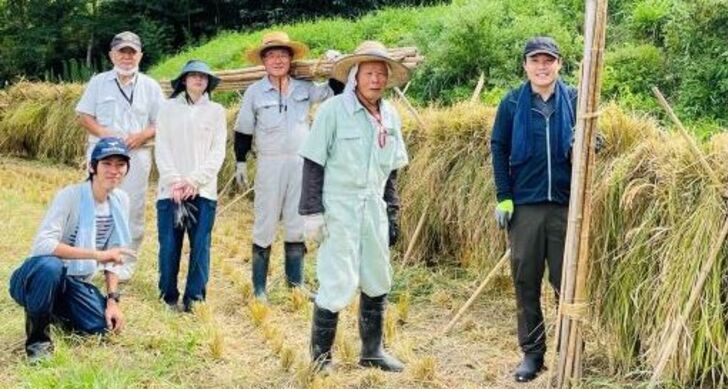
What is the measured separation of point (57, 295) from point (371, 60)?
80.2 inches

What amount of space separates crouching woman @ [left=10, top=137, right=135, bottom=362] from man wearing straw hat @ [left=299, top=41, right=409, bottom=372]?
3.64ft

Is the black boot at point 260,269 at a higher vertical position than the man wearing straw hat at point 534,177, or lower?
lower

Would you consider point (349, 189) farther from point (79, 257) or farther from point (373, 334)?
point (79, 257)

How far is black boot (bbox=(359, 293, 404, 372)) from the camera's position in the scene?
177 inches

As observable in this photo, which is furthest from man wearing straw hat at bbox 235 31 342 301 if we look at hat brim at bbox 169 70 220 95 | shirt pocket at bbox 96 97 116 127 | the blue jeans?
shirt pocket at bbox 96 97 116 127

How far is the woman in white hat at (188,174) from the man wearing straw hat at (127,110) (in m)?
0.54

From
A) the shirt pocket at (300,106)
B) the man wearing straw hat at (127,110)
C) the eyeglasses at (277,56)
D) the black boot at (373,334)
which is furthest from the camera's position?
the man wearing straw hat at (127,110)

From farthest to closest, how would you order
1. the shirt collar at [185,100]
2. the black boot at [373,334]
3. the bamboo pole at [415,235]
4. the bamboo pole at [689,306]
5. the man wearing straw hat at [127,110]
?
the bamboo pole at [415,235], the man wearing straw hat at [127,110], the shirt collar at [185,100], the black boot at [373,334], the bamboo pole at [689,306]

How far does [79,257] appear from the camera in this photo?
4.47 m

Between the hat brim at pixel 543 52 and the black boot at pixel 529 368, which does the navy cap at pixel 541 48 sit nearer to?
the hat brim at pixel 543 52

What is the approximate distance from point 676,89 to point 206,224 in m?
4.65

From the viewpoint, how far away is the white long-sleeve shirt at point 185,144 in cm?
552

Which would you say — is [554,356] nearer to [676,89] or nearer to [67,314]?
[67,314]

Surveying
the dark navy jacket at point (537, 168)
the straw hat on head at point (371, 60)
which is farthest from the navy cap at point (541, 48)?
the straw hat on head at point (371, 60)
